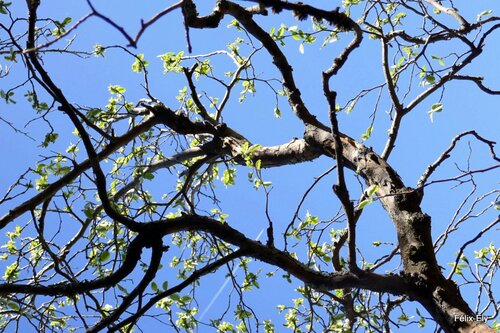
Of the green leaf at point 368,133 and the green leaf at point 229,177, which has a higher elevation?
the green leaf at point 368,133

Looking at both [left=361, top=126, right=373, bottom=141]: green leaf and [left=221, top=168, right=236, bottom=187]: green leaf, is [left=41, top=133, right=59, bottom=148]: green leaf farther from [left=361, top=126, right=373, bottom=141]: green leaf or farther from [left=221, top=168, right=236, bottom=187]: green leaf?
[left=361, top=126, right=373, bottom=141]: green leaf

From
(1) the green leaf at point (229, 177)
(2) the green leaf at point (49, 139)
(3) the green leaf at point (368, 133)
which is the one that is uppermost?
(3) the green leaf at point (368, 133)

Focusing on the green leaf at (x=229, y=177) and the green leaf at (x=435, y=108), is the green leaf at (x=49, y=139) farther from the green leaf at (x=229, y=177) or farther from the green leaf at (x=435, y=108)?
the green leaf at (x=435, y=108)

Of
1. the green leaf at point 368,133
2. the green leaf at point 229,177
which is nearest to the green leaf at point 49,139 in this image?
the green leaf at point 229,177

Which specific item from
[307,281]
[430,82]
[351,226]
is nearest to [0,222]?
[307,281]

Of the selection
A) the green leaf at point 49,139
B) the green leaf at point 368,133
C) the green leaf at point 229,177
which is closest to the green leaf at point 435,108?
the green leaf at point 368,133

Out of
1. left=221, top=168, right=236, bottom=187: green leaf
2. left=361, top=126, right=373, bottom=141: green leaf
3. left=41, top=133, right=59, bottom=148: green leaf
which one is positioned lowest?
left=41, top=133, right=59, bottom=148: green leaf

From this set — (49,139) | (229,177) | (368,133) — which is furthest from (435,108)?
A: (49,139)

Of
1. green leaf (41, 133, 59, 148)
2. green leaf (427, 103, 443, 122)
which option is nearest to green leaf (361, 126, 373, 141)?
green leaf (427, 103, 443, 122)

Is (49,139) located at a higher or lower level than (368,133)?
lower

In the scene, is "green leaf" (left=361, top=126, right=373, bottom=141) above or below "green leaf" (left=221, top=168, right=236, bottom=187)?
above

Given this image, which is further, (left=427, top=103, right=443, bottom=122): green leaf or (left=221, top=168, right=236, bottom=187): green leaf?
(left=221, top=168, right=236, bottom=187): green leaf

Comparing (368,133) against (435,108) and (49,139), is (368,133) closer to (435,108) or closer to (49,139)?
(435,108)

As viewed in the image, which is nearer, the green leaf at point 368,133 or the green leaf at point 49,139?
the green leaf at point 49,139
